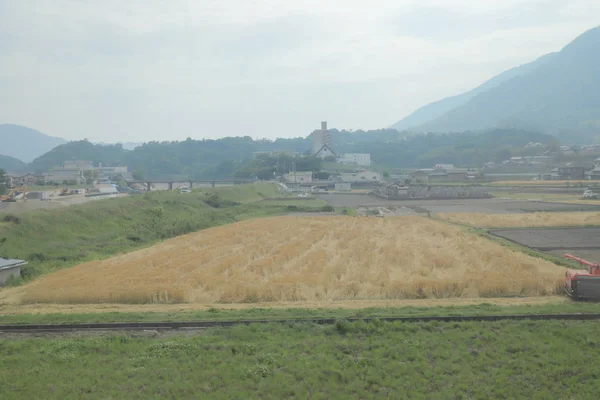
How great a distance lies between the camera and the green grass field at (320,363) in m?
6.31

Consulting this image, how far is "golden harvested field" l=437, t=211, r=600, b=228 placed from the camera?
24.9 meters

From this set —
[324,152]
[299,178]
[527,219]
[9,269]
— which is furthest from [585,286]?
[324,152]

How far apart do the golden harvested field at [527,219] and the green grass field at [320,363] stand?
1804 centimetres

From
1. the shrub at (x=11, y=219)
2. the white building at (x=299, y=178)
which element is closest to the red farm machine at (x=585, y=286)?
the shrub at (x=11, y=219)

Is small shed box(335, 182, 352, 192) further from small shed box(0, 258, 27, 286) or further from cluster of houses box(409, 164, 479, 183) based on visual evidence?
small shed box(0, 258, 27, 286)

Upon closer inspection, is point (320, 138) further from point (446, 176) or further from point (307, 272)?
point (307, 272)

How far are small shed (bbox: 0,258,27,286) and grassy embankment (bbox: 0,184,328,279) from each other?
371 millimetres

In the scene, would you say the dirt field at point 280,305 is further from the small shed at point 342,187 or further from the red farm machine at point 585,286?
the small shed at point 342,187

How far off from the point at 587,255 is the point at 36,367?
16802 mm

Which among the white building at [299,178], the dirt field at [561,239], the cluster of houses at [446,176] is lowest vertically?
the dirt field at [561,239]

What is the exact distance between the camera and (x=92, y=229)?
24.6 metres

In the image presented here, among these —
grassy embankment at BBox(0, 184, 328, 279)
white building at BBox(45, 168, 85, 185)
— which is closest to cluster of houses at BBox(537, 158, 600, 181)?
grassy embankment at BBox(0, 184, 328, 279)

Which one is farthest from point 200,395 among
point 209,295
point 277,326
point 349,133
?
point 349,133

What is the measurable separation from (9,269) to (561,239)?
21280mm
